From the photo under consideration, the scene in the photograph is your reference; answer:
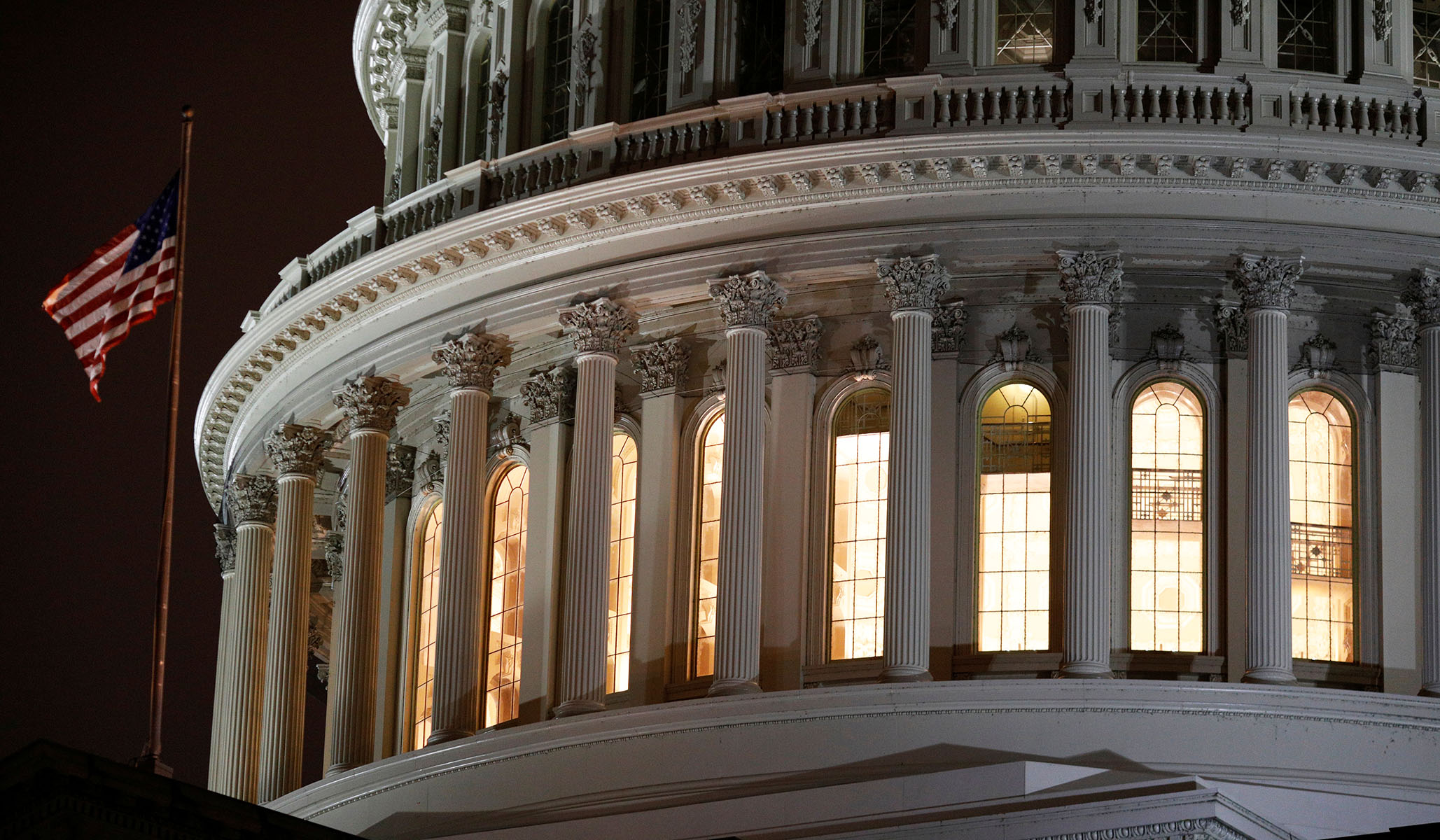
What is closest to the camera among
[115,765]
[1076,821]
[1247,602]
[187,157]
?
[115,765]

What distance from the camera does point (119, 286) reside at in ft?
159

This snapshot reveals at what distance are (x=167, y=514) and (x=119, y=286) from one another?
5.28 m

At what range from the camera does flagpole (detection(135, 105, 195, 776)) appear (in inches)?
1660

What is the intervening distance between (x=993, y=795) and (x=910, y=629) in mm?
5257

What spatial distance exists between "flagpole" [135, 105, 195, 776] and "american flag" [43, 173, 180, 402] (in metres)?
0.65

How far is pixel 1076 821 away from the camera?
43.7m

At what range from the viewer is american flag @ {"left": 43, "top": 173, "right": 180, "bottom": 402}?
158 ft

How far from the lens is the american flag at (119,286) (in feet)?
158

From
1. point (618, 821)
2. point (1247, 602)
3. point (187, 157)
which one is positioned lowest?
point (618, 821)

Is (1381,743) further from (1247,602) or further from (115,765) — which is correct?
(115,765)

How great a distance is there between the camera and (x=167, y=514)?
44562 millimetres

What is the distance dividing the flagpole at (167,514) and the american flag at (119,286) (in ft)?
2.13

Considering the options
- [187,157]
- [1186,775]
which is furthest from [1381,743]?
[187,157]

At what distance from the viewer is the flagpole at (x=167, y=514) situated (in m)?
42.2
